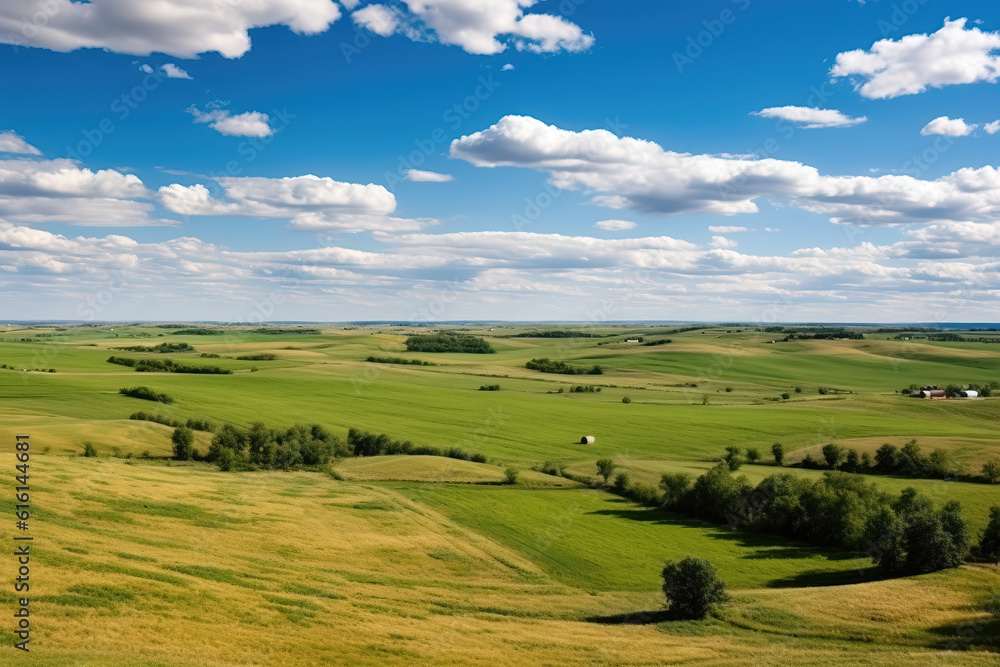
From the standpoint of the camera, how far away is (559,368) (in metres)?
179

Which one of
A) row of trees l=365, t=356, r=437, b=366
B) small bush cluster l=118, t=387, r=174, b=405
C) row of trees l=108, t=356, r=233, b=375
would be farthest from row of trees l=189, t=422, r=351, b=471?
row of trees l=365, t=356, r=437, b=366

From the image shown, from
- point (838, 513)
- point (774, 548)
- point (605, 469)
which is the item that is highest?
point (605, 469)

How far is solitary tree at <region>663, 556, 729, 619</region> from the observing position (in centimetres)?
4047

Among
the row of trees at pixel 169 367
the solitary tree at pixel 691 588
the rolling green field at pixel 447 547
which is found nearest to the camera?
the rolling green field at pixel 447 547

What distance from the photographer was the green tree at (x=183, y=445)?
75.5 meters

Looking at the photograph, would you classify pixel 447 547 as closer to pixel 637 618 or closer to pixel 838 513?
pixel 637 618

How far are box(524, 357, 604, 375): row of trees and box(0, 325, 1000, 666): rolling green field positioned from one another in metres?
57.3

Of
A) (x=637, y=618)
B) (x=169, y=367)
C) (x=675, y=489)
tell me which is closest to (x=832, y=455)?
(x=675, y=489)

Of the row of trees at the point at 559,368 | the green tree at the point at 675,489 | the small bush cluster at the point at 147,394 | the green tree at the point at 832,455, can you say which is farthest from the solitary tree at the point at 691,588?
the row of trees at the point at 559,368

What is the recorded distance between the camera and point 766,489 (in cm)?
6312

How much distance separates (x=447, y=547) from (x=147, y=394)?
7173cm

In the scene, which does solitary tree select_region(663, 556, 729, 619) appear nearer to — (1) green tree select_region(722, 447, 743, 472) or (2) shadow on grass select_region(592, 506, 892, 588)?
(2) shadow on grass select_region(592, 506, 892, 588)

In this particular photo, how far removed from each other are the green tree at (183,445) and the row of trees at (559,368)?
11100cm

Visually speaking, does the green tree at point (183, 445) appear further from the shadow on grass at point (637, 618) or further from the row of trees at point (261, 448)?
the shadow on grass at point (637, 618)
